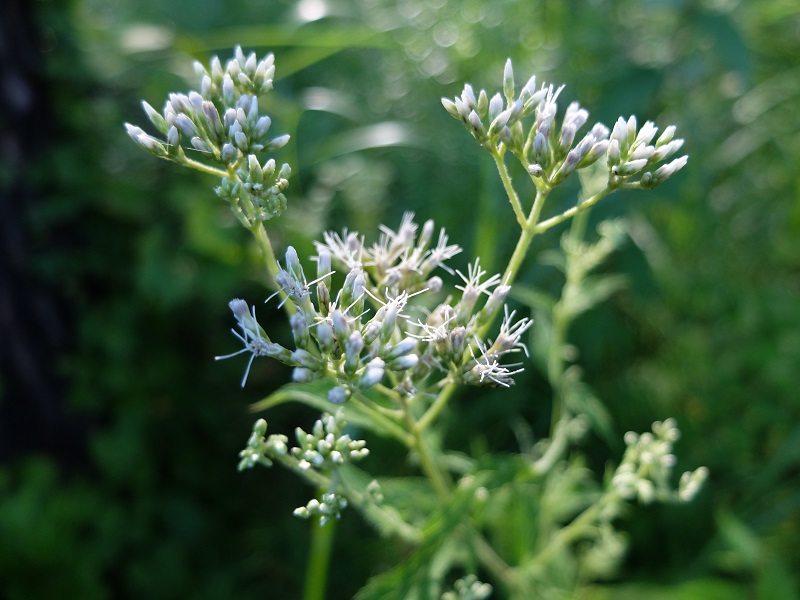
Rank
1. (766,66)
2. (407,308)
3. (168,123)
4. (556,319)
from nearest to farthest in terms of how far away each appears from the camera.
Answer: (168,123) → (407,308) → (556,319) → (766,66)

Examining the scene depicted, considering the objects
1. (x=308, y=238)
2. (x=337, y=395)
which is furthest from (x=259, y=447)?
(x=308, y=238)

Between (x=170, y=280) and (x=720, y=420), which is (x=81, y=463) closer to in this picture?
(x=170, y=280)

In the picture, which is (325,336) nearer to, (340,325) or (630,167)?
(340,325)

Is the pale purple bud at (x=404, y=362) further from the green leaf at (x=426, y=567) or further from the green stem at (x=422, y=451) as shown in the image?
the green leaf at (x=426, y=567)

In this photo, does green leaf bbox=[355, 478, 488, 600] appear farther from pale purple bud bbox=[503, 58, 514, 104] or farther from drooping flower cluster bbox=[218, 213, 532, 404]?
pale purple bud bbox=[503, 58, 514, 104]

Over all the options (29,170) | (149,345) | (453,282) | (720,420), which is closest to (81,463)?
(149,345)
